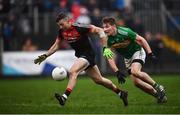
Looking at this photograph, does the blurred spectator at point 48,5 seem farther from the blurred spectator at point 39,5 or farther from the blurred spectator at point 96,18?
the blurred spectator at point 96,18

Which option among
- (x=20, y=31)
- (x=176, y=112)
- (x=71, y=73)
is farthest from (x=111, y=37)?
(x=20, y=31)

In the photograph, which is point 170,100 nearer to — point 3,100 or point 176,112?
point 176,112

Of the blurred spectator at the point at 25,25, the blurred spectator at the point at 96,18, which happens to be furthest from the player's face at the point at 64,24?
the blurred spectator at the point at 25,25

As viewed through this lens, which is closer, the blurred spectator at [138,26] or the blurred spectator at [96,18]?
the blurred spectator at [96,18]

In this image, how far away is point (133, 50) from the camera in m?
15.8

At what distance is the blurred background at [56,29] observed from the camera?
1172 inches

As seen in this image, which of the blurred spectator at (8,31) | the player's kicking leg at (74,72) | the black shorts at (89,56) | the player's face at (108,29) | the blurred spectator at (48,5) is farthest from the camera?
the blurred spectator at (48,5)

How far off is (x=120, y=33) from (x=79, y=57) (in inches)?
45.2

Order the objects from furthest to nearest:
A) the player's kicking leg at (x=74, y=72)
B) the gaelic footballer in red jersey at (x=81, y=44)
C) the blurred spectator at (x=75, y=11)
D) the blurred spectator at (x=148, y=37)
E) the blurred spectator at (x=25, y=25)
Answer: the blurred spectator at (x=148, y=37) < the blurred spectator at (x=25, y=25) < the blurred spectator at (x=75, y=11) < the gaelic footballer in red jersey at (x=81, y=44) < the player's kicking leg at (x=74, y=72)

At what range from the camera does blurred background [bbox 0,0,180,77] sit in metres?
29.8

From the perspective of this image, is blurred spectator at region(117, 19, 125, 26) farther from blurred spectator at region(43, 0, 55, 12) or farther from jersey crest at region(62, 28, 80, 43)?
jersey crest at region(62, 28, 80, 43)

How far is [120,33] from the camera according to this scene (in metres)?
15.6

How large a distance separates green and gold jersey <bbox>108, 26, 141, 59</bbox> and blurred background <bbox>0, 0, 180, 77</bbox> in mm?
13525

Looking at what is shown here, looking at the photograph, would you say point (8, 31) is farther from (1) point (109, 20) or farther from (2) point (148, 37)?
(1) point (109, 20)
